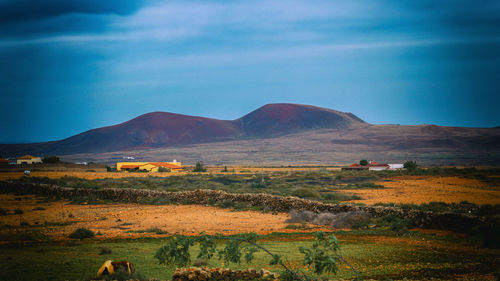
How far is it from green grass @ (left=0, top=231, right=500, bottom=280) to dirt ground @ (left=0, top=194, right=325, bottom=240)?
2255mm

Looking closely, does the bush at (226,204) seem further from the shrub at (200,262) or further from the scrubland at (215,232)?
the shrub at (200,262)

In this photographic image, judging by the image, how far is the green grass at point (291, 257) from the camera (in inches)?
357

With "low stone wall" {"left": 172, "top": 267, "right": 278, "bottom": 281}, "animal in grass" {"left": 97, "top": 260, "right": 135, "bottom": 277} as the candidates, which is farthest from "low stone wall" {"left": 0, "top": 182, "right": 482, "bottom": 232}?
"animal in grass" {"left": 97, "top": 260, "right": 135, "bottom": 277}

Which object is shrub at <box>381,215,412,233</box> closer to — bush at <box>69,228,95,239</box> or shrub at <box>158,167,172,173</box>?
bush at <box>69,228,95,239</box>

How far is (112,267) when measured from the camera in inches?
335

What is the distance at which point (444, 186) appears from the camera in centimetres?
3362

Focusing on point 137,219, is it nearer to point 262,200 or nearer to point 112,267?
point 262,200

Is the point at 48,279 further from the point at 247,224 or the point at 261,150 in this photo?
the point at 261,150

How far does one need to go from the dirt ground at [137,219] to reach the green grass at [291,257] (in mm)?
2255

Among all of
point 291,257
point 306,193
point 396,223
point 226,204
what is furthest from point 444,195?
point 291,257

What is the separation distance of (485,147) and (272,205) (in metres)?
124

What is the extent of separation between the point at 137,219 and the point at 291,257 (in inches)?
430

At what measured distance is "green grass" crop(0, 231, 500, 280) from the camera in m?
9.08

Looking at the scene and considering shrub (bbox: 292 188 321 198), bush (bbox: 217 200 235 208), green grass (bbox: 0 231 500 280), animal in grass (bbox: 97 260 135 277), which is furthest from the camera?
shrub (bbox: 292 188 321 198)
